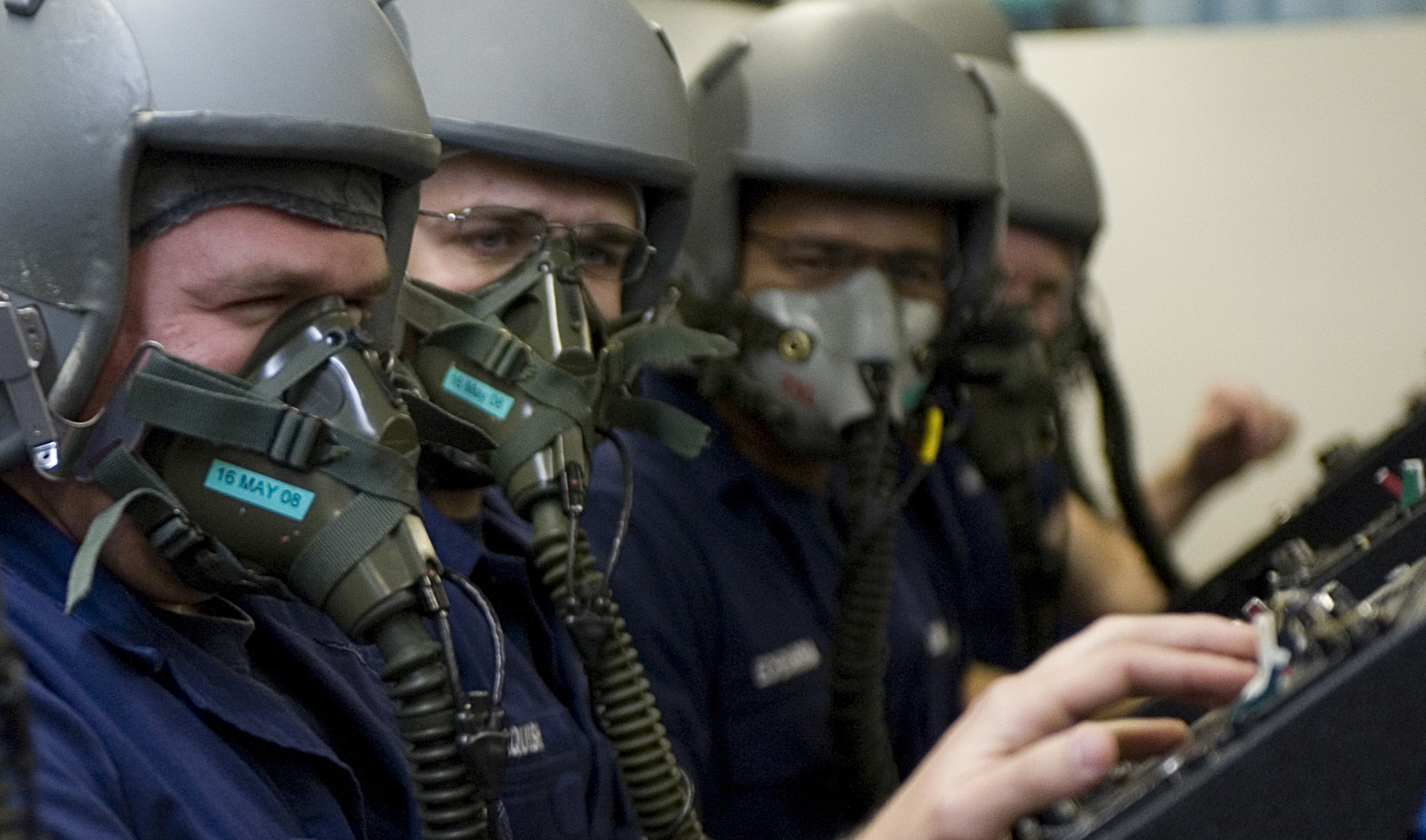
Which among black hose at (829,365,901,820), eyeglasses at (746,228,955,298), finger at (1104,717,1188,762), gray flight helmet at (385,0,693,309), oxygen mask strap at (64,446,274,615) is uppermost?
gray flight helmet at (385,0,693,309)

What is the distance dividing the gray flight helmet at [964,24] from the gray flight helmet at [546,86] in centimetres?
126

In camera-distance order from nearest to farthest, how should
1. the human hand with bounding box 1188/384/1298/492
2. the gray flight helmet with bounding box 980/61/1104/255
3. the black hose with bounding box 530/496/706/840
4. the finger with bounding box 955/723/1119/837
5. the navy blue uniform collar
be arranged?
the finger with bounding box 955/723/1119/837 < the navy blue uniform collar < the black hose with bounding box 530/496/706/840 < the gray flight helmet with bounding box 980/61/1104/255 < the human hand with bounding box 1188/384/1298/492

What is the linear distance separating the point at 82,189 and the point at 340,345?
20cm

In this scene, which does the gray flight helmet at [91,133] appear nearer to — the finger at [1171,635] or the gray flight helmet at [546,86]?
the gray flight helmet at [546,86]

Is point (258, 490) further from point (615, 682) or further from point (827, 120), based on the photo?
point (827, 120)

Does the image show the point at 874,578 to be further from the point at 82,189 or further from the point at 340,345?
the point at 82,189

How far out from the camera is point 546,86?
4.96 ft

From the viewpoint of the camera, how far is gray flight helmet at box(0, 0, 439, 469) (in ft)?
3.28

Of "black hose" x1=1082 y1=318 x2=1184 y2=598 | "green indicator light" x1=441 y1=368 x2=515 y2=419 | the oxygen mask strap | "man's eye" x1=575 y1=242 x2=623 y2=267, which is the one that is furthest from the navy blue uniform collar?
"black hose" x1=1082 y1=318 x2=1184 y2=598

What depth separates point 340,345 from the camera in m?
1.09

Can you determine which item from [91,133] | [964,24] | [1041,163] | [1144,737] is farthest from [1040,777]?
[964,24]

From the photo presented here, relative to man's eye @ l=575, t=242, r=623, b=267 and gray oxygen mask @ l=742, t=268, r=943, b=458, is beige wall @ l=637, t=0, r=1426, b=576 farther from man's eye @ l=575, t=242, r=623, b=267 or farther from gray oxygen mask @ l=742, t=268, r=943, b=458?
man's eye @ l=575, t=242, r=623, b=267

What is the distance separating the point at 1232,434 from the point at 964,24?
4.07 feet

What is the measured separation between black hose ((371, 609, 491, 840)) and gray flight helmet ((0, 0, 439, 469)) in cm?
27
